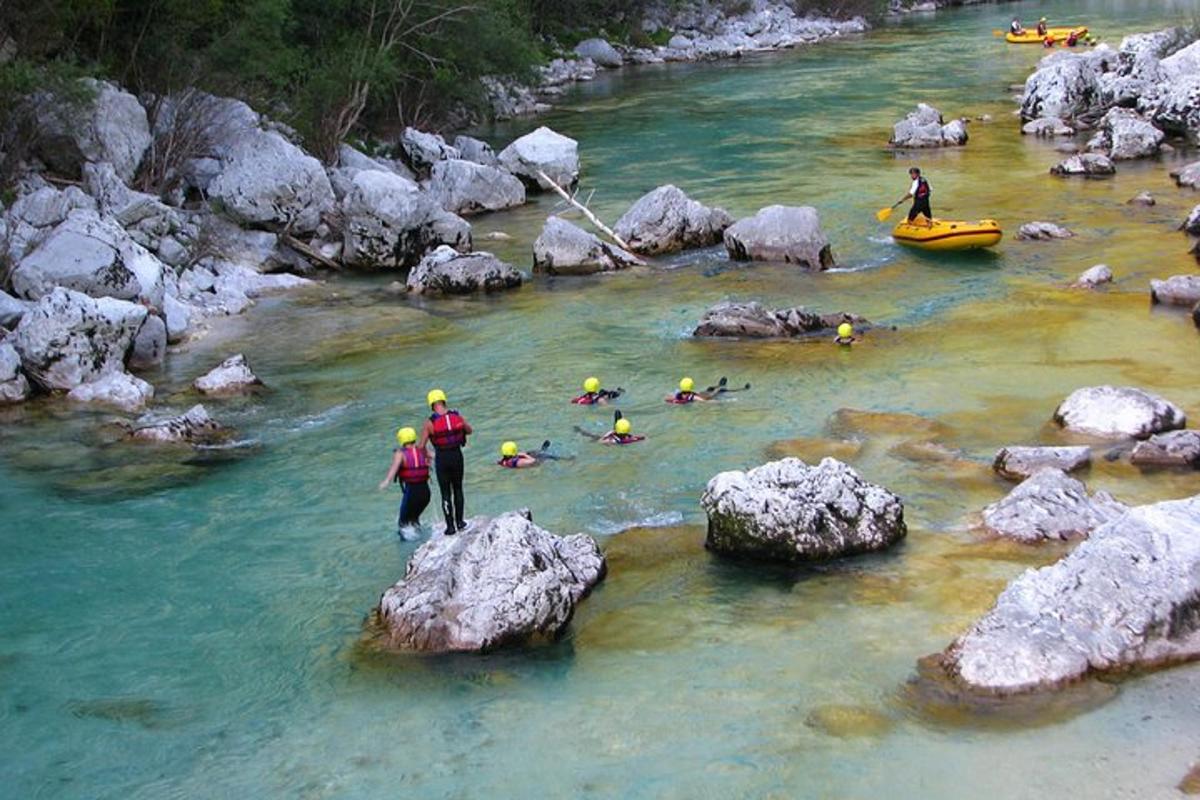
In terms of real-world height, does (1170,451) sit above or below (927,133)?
below

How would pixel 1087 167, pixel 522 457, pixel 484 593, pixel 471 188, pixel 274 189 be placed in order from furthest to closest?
pixel 471 188, pixel 1087 167, pixel 274 189, pixel 522 457, pixel 484 593

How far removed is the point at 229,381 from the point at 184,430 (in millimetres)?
1909

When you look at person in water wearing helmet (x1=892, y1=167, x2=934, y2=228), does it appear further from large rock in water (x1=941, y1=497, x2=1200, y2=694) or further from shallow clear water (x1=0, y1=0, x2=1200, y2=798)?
large rock in water (x1=941, y1=497, x2=1200, y2=694)

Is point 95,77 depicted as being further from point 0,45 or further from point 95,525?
point 95,525

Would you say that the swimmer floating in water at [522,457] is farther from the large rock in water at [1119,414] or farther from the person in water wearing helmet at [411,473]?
the large rock in water at [1119,414]

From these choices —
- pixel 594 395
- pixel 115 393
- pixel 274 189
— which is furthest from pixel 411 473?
pixel 274 189

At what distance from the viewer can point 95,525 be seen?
15516 mm

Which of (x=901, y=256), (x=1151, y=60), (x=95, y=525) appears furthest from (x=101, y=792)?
(x=1151, y=60)

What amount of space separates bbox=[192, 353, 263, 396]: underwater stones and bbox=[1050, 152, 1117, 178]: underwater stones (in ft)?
69.7

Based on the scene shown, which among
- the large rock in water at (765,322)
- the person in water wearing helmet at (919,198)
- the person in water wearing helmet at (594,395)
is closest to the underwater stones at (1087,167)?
the person in water wearing helmet at (919,198)

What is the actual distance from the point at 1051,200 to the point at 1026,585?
2091cm

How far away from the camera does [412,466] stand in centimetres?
1428

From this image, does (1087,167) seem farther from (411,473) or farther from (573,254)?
(411,473)

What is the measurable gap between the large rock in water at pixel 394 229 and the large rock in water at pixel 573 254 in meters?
2.09
